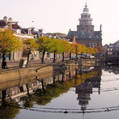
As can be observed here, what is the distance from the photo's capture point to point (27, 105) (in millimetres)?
37219

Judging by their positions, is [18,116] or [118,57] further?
[118,57]

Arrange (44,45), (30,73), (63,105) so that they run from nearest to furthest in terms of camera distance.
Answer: (63,105)
(30,73)
(44,45)

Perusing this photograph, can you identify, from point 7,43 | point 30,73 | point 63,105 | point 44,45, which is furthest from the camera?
point 44,45

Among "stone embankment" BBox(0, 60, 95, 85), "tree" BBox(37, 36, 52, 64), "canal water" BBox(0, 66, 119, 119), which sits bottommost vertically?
"canal water" BBox(0, 66, 119, 119)

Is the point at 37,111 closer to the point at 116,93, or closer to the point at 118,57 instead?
the point at 116,93

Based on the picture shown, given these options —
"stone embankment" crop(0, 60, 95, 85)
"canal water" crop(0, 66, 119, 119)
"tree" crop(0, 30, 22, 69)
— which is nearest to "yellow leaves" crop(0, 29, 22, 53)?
"tree" crop(0, 30, 22, 69)

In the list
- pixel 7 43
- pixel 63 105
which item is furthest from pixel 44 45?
pixel 63 105

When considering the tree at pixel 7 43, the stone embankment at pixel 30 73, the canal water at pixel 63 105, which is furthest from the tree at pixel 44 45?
the canal water at pixel 63 105

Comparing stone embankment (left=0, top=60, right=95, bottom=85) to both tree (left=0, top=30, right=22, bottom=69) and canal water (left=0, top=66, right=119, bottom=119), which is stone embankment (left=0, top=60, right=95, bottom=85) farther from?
canal water (left=0, top=66, right=119, bottom=119)

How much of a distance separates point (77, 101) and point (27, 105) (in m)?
6.95

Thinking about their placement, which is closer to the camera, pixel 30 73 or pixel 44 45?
pixel 30 73

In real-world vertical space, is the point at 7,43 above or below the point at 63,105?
above

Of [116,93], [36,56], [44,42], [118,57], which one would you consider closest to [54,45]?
[44,42]

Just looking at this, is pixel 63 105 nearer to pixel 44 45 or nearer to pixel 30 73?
pixel 30 73
